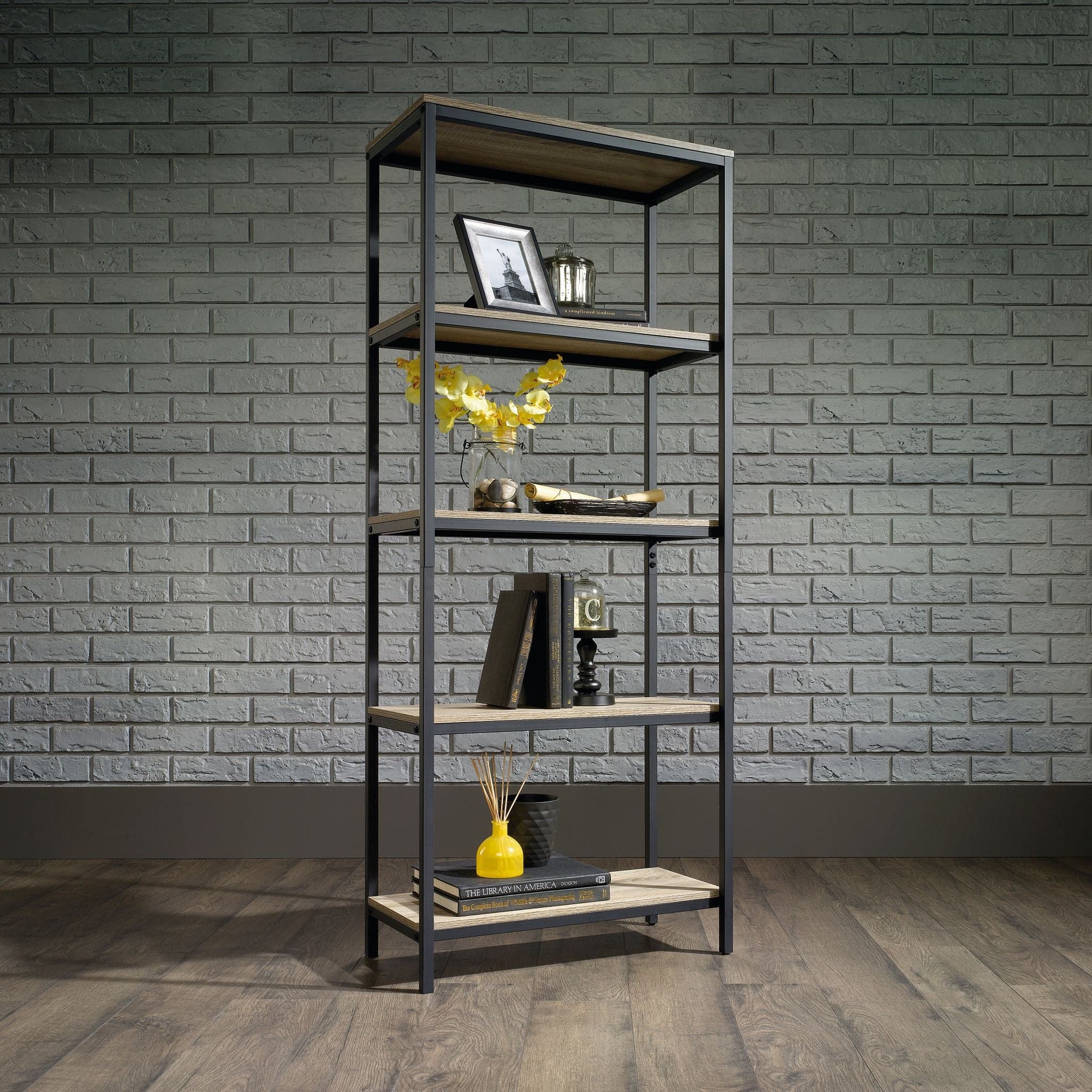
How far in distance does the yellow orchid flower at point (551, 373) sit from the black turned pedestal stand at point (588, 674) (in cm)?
53

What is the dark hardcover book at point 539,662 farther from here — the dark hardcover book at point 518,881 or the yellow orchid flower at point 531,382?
the yellow orchid flower at point 531,382

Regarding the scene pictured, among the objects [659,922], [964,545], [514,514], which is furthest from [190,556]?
[964,545]

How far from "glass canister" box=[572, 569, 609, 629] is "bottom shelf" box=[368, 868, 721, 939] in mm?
556

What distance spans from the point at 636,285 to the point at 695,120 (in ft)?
1.71

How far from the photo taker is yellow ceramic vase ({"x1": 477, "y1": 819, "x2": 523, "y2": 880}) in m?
2.17

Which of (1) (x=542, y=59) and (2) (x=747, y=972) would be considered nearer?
(2) (x=747, y=972)

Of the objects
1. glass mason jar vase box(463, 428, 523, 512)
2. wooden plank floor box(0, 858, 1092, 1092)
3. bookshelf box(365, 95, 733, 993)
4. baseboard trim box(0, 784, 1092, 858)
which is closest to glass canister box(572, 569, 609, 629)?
bookshelf box(365, 95, 733, 993)

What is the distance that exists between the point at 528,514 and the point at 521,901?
2.47 ft

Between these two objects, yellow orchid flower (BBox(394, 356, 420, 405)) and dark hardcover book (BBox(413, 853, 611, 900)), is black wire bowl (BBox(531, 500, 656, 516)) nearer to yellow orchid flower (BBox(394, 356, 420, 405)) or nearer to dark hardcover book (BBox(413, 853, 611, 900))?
yellow orchid flower (BBox(394, 356, 420, 405))

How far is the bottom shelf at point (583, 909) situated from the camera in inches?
81.0

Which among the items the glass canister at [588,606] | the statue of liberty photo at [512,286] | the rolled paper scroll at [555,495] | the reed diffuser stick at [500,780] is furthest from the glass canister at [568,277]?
the reed diffuser stick at [500,780]

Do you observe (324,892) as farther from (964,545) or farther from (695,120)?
(695,120)

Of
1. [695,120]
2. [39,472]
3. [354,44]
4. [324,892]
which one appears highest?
[354,44]

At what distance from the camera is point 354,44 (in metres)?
3.18
